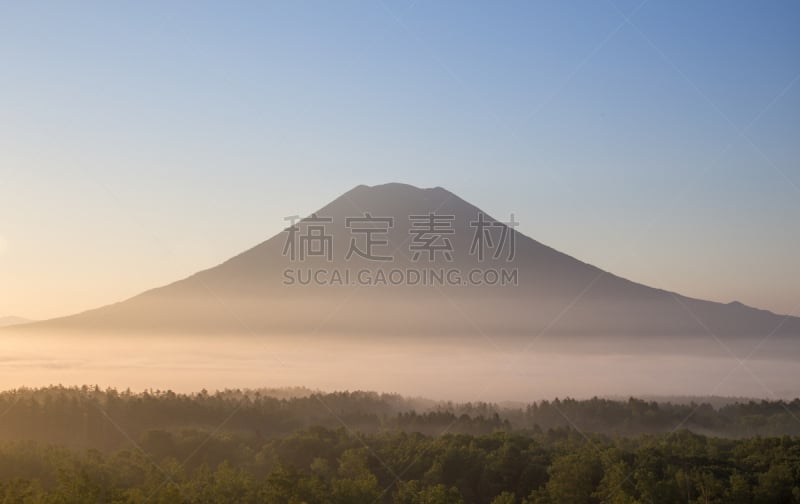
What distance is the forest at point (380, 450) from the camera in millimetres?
52406

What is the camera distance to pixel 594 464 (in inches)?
2469

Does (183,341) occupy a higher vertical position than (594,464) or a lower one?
higher

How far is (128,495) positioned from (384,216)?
465 ft

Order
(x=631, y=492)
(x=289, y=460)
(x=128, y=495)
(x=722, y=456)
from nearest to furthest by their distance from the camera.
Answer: (x=128, y=495) < (x=631, y=492) < (x=722, y=456) < (x=289, y=460)

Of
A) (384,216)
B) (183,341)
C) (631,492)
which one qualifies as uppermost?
(384,216)

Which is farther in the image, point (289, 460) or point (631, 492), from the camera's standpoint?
point (289, 460)

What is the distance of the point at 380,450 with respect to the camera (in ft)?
251

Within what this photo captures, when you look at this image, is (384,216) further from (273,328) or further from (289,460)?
(289,460)

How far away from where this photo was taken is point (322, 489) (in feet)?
153

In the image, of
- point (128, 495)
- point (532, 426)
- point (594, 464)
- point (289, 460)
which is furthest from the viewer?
point (532, 426)

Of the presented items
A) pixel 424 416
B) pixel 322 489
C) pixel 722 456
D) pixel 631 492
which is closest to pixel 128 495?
pixel 322 489

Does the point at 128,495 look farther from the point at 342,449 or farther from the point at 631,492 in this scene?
the point at 342,449

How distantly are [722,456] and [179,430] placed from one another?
52181 millimetres

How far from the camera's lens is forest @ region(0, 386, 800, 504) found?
5241cm
